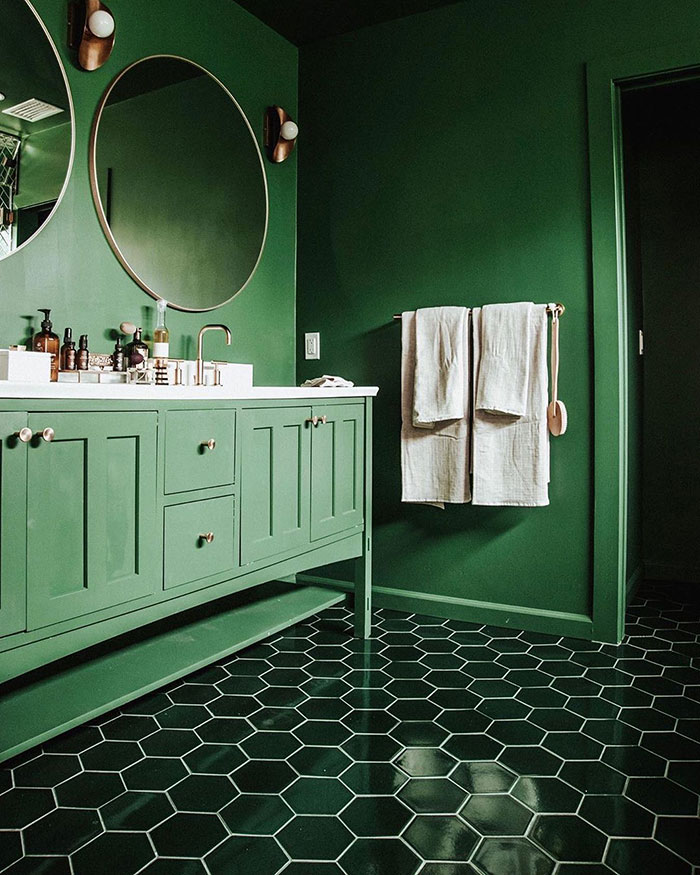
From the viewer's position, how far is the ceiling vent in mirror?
2066mm

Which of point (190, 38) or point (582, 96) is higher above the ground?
point (190, 38)

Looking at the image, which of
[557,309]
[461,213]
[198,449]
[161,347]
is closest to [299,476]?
[198,449]

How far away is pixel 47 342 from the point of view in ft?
6.85

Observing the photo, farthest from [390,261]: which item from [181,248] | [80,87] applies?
[80,87]

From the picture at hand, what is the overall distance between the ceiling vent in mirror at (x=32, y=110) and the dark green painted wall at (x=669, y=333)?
2.65m

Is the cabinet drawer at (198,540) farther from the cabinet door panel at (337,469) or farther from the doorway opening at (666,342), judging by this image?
the doorway opening at (666,342)

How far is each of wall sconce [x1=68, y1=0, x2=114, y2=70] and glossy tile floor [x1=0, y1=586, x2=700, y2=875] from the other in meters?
1.98

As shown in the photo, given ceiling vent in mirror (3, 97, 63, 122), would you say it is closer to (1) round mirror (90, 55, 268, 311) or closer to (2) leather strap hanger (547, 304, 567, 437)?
(1) round mirror (90, 55, 268, 311)

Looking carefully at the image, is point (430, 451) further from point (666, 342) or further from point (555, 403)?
point (666, 342)

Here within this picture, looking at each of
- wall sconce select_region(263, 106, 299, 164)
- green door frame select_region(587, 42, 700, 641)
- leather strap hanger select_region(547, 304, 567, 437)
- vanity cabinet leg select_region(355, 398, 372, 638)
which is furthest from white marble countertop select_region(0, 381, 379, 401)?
wall sconce select_region(263, 106, 299, 164)

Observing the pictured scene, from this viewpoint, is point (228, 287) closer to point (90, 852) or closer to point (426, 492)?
point (426, 492)

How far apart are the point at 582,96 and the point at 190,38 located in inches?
58.1

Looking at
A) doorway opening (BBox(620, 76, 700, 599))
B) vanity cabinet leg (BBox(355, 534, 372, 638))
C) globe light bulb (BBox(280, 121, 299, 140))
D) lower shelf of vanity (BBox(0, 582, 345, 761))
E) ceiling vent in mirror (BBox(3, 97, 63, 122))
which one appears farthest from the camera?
doorway opening (BBox(620, 76, 700, 599))

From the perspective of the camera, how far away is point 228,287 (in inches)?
115
